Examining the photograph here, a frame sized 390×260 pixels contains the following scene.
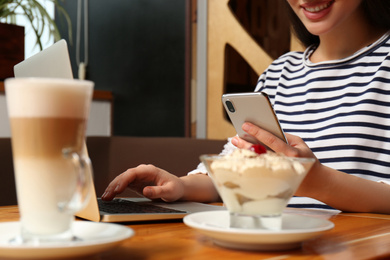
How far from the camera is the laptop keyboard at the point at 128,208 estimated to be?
805mm

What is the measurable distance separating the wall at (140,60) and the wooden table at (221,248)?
2.30 metres

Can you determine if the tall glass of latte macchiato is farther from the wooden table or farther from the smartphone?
the smartphone

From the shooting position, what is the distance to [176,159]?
1703mm

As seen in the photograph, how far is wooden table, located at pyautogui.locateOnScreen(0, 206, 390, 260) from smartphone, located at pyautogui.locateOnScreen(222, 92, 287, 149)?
7.8 inches

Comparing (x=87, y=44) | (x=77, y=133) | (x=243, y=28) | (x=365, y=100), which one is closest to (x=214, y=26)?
(x=243, y=28)

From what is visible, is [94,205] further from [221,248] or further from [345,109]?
[345,109]

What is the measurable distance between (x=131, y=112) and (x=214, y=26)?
757mm

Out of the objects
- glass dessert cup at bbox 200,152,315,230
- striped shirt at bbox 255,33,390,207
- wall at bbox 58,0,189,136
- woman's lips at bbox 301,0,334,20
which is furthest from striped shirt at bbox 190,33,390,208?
wall at bbox 58,0,189,136

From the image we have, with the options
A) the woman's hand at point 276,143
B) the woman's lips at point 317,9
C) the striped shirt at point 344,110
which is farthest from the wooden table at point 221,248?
the woman's lips at point 317,9

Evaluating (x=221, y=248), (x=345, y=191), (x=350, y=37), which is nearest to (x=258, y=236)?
(x=221, y=248)

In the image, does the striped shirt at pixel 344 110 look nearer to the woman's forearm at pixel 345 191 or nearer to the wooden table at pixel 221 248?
the woman's forearm at pixel 345 191

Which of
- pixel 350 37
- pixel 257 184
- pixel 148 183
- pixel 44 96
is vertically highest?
pixel 350 37

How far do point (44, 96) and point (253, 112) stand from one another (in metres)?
0.45

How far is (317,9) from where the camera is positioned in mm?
1318
